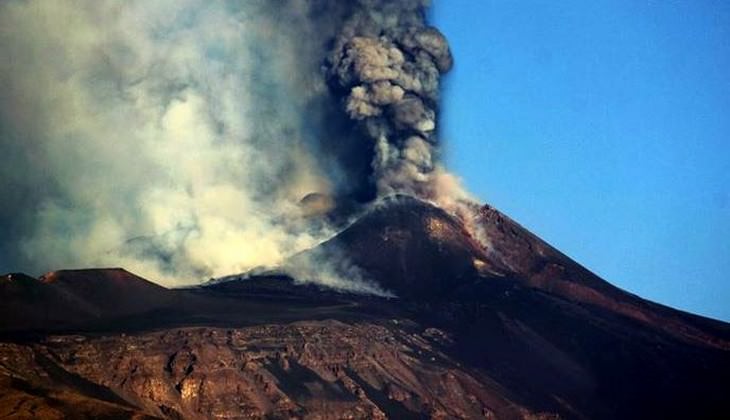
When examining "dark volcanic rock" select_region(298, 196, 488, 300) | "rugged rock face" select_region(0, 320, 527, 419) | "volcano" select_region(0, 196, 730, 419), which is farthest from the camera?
"dark volcanic rock" select_region(298, 196, 488, 300)

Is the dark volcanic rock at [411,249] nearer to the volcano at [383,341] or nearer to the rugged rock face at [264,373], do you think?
the volcano at [383,341]

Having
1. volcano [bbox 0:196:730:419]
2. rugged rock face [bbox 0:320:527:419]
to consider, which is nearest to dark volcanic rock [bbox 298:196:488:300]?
volcano [bbox 0:196:730:419]

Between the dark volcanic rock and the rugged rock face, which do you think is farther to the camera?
the dark volcanic rock

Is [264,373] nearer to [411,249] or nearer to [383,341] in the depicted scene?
[383,341]

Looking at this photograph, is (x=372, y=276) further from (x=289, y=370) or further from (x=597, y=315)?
(x=289, y=370)

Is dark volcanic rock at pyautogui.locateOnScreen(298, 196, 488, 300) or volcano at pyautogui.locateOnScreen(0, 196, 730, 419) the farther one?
dark volcanic rock at pyautogui.locateOnScreen(298, 196, 488, 300)

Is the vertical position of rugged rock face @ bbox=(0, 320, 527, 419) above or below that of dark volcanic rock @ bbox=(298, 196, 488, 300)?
below

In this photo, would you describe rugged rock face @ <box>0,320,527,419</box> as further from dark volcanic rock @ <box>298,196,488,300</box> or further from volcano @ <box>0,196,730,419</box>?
dark volcanic rock @ <box>298,196,488,300</box>

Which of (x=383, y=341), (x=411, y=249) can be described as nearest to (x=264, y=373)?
(x=383, y=341)

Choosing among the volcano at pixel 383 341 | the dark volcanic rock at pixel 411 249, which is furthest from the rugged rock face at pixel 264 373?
the dark volcanic rock at pixel 411 249

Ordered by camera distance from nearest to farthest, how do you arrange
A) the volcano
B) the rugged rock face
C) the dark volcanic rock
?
the rugged rock face, the volcano, the dark volcanic rock
